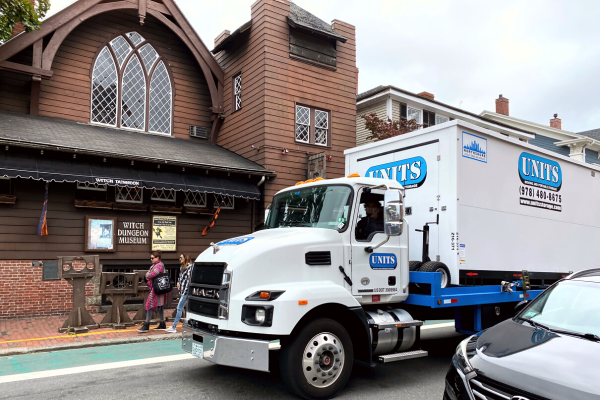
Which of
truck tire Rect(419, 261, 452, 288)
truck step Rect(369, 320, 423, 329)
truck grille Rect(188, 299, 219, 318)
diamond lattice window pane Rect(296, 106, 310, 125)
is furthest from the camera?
diamond lattice window pane Rect(296, 106, 310, 125)

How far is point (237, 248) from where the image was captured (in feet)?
18.2

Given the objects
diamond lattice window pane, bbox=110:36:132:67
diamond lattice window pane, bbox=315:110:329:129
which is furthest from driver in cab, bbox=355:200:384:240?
diamond lattice window pane, bbox=110:36:132:67

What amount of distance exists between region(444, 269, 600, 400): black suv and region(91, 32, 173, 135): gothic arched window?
519 inches

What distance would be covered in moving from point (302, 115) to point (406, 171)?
913 centimetres

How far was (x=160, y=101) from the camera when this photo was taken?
15555 mm

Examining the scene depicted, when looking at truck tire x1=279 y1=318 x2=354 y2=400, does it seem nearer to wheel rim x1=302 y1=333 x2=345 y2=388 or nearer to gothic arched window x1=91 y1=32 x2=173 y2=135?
wheel rim x1=302 y1=333 x2=345 y2=388

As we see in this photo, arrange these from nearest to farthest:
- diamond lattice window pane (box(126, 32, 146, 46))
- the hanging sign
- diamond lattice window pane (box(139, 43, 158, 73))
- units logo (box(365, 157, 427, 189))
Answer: units logo (box(365, 157, 427, 189)) < the hanging sign < diamond lattice window pane (box(126, 32, 146, 46)) < diamond lattice window pane (box(139, 43, 158, 73))

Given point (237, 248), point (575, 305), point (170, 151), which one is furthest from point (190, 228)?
point (575, 305)

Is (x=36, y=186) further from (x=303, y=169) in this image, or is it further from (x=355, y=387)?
(x=355, y=387)

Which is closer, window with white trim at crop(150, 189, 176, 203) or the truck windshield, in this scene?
the truck windshield

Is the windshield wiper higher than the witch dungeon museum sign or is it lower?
lower

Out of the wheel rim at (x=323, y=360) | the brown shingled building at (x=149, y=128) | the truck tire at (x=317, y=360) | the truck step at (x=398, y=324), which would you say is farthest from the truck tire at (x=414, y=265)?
the brown shingled building at (x=149, y=128)

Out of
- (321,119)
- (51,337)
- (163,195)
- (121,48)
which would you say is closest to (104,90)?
(121,48)

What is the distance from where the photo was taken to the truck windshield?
5938 mm
